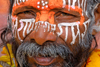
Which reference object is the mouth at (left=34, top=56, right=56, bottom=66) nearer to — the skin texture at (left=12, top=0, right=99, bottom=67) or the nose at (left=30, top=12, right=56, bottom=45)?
the skin texture at (left=12, top=0, right=99, bottom=67)

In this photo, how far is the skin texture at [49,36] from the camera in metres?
1.06

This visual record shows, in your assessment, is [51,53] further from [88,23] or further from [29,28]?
[88,23]

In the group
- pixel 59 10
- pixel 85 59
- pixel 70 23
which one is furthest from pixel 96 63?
pixel 59 10

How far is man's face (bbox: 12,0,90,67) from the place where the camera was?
41.8 inches

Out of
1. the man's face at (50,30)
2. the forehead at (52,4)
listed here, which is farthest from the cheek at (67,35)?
the forehead at (52,4)

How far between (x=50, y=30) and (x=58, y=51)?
17 centimetres

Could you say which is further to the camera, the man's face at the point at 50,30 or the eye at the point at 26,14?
the eye at the point at 26,14

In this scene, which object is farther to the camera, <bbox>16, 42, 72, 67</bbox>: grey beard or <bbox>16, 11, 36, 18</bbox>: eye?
<bbox>16, 11, 36, 18</bbox>: eye

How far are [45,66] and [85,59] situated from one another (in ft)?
1.55

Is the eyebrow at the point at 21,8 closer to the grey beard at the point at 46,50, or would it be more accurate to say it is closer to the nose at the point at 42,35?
the nose at the point at 42,35

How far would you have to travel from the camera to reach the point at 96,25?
4.42 feet

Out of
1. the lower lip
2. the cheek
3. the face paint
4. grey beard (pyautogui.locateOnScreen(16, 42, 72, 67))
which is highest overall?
the face paint

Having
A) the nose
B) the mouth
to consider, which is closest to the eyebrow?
the nose

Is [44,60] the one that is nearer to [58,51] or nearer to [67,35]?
[58,51]
